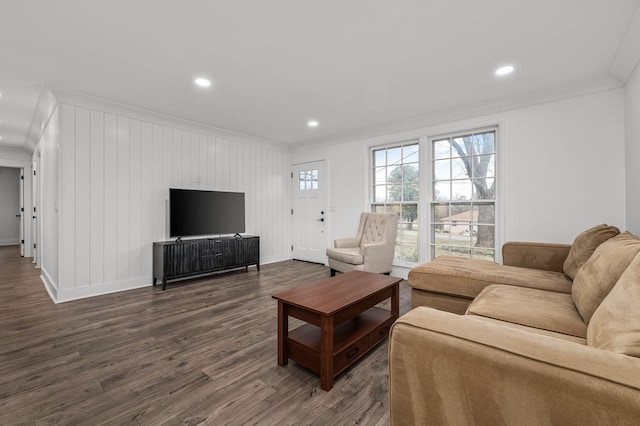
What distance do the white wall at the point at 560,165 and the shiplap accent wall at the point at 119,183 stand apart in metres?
3.84

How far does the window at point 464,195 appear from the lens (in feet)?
Result: 12.4

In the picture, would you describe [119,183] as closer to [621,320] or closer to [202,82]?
[202,82]

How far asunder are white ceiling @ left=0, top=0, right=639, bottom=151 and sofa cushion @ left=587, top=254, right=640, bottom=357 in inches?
73.3

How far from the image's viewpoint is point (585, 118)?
3109 mm

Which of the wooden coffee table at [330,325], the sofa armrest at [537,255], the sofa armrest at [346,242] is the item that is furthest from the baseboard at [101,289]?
the sofa armrest at [537,255]

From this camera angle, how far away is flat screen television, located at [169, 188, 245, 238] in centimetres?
423

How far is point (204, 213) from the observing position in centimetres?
454

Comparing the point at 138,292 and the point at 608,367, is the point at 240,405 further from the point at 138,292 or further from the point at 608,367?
the point at 138,292

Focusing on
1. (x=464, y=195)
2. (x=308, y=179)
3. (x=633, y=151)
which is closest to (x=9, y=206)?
(x=308, y=179)

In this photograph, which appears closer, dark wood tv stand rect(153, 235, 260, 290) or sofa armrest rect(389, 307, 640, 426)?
sofa armrest rect(389, 307, 640, 426)

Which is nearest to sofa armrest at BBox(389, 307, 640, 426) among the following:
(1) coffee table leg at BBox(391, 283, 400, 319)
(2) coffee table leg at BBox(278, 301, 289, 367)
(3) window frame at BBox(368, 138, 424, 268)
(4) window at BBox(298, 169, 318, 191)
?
(2) coffee table leg at BBox(278, 301, 289, 367)

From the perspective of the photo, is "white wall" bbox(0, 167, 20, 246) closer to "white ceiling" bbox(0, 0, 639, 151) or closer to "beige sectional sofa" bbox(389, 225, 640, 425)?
"white ceiling" bbox(0, 0, 639, 151)

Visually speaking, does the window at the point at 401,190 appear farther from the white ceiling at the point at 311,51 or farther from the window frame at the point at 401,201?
the white ceiling at the point at 311,51

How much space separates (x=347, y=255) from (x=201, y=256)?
2.14 metres
